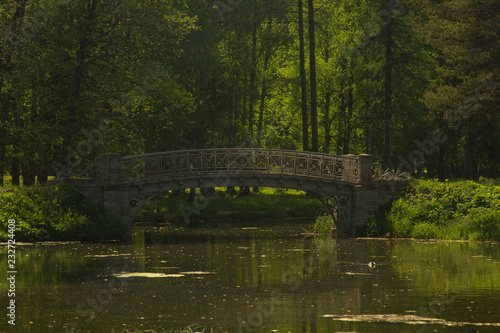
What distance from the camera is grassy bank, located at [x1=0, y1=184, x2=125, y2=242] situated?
2470 centimetres

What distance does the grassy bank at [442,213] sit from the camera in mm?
24859

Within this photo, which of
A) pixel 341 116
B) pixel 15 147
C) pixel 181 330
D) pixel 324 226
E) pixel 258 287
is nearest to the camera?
pixel 181 330

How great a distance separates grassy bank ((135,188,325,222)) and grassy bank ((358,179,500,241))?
14.4 meters

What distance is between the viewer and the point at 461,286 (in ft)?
47.5

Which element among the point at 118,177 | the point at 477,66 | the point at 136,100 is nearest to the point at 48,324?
the point at 118,177

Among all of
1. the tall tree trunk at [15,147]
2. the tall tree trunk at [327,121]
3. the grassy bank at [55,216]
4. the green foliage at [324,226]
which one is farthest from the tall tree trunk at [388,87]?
the tall tree trunk at [15,147]

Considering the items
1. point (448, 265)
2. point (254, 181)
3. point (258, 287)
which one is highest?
point (254, 181)

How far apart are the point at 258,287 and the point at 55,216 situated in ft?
42.4

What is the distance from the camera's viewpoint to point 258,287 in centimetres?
1483

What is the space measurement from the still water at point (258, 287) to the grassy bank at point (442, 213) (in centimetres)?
149

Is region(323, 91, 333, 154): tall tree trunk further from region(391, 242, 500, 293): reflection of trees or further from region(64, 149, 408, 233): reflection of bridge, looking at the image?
region(391, 242, 500, 293): reflection of trees

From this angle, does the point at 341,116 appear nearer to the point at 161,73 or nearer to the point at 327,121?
the point at 327,121

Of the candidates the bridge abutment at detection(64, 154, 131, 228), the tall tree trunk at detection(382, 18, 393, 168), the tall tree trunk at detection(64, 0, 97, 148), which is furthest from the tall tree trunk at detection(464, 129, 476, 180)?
the tall tree trunk at detection(64, 0, 97, 148)

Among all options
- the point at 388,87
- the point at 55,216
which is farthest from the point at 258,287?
the point at 388,87
